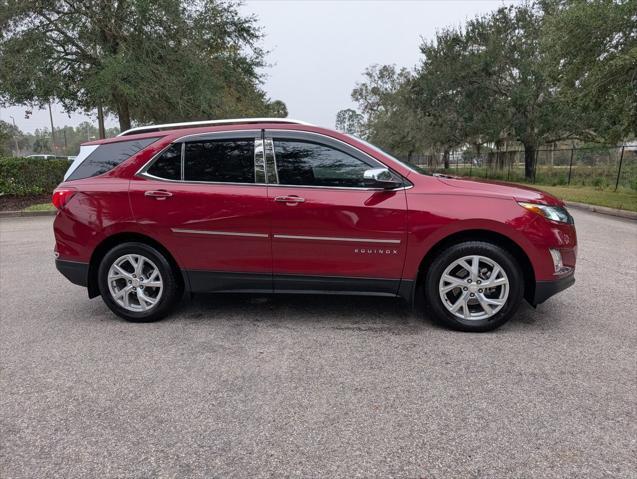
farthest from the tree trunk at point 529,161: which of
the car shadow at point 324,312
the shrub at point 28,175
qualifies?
the car shadow at point 324,312

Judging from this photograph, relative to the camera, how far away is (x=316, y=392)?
294 cm

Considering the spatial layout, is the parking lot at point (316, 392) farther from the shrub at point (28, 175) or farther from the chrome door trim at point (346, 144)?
the shrub at point (28, 175)

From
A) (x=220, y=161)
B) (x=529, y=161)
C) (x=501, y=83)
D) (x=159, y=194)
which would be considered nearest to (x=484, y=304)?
(x=220, y=161)

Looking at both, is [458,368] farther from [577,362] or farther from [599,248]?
[599,248]

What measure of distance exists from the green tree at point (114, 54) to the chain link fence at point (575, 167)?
8827 millimetres

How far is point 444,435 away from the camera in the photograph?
2.48 meters

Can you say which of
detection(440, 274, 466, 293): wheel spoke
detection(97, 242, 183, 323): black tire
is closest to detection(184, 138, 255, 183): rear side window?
detection(97, 242, 183, 323): black tire

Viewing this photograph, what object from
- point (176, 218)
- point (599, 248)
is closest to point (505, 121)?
point (599, 248)

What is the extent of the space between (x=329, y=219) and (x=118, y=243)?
6.73 feet

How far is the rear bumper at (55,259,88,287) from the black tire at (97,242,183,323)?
14 centimetres

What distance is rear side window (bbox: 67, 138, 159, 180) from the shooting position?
4.25 m

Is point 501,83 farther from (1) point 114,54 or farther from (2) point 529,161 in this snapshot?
(1) point 114,54

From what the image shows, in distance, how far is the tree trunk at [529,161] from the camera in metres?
26.6

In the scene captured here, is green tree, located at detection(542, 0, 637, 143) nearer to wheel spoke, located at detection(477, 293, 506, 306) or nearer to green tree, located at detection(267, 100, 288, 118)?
wheel spoke, located at detection(477, 293, 506, 306)
